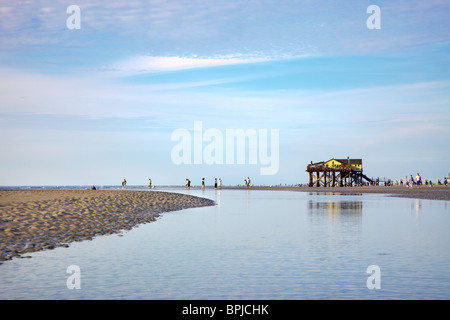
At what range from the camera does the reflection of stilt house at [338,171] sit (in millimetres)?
109312

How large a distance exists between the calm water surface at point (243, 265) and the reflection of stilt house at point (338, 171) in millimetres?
90407

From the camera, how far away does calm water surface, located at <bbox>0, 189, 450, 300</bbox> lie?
9.66m

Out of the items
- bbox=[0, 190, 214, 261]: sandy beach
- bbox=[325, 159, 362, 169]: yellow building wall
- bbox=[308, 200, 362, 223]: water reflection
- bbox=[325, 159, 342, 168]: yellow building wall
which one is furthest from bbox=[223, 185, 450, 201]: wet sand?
bbox=[0, 190, 214, 261]: sandy beach

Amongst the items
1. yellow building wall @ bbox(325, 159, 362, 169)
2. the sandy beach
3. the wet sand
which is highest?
yellow building wall @ bbox(325, 159, 362, 169)

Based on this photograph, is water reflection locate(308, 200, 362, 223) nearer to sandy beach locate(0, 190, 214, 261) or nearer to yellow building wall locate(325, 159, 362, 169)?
sandy beach locate(0, 190, 214, 261)

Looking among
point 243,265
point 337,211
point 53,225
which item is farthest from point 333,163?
point 243,265

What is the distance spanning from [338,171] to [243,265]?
10012cm

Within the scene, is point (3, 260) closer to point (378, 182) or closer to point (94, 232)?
point (94, 232)

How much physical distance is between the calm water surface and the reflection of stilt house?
90407mm

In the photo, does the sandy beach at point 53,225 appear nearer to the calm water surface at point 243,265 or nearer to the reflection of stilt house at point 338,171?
the calm water surface at point 243,265

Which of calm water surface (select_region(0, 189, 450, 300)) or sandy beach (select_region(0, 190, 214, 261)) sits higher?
sandy beach (select_region(0, 190, 214, 261))

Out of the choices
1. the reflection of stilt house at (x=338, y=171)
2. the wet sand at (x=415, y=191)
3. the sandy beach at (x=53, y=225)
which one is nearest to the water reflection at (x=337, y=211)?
the sandy beach at (x=53, y=225)

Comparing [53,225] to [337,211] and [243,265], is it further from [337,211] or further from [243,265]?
[337,211]
